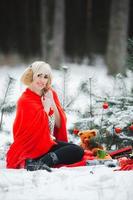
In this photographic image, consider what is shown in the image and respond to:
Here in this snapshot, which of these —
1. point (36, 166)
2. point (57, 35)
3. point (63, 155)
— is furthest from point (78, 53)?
point (36, 166)

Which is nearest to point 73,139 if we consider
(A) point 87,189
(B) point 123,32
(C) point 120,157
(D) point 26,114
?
(C) point 120,157

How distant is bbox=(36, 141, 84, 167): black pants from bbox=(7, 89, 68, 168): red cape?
0.07 m

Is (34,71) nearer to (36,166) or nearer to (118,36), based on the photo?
(36,166)

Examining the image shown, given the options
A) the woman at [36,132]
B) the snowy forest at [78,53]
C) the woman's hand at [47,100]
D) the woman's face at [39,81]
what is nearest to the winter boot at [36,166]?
the woman at [36,132]

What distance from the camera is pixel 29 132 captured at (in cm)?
512

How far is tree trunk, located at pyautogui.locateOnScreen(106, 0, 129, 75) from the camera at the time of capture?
42.4 ft

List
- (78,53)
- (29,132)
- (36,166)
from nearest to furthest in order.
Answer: (36,166)
(29,132)
(78,53)

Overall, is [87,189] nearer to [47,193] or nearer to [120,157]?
[47,193]

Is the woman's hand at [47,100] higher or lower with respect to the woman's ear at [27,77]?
lower

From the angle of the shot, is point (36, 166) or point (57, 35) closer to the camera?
point (36, 166)

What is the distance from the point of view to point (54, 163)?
511 cm

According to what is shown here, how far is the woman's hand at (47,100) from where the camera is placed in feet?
17.4

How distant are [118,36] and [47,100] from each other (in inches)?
317

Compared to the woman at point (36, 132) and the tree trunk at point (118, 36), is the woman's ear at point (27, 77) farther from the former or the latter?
the tree trunk at point (118, 36)
